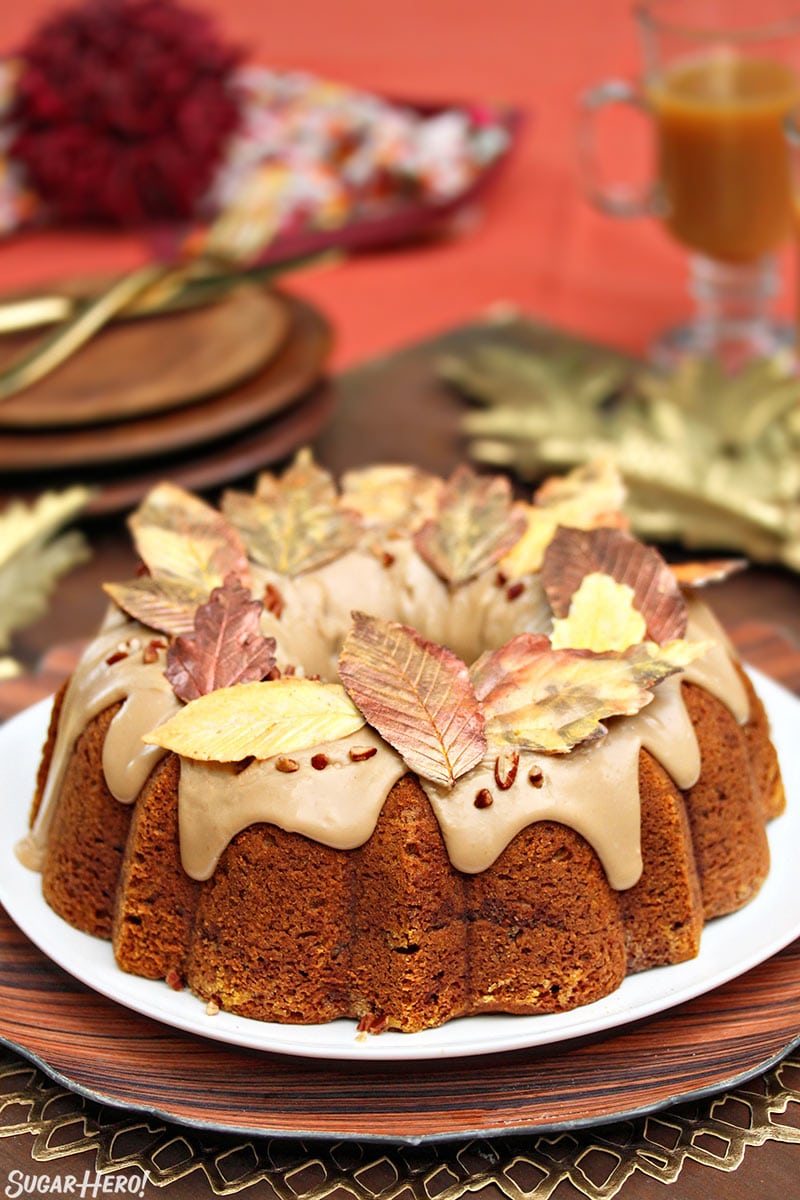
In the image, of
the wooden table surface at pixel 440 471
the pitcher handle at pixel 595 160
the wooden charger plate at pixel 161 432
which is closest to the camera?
the wooden table surface at pixel 440 471

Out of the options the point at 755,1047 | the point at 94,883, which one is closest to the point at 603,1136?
the point at 755,1047

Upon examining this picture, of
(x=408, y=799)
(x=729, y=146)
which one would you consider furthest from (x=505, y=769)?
(x=729, y=146)

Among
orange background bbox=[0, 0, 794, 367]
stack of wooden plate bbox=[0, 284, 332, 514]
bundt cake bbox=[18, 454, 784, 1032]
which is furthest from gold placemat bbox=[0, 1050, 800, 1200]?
orange background bbox=[0, 0, 794, 367]

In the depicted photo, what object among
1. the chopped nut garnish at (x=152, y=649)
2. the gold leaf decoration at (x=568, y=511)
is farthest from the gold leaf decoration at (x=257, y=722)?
the gold leaf decoration at (x=568, y=511)

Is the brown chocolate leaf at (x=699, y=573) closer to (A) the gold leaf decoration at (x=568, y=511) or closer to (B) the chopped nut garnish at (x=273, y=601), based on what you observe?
(A) the gold leaf decoration at (x=568, y=511)

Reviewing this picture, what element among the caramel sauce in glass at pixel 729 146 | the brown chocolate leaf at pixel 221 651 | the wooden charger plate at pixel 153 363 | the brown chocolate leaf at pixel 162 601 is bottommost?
the wooden charger plate at pixel 153 363

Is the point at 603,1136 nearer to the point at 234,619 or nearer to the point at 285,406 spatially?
the point at 234,619

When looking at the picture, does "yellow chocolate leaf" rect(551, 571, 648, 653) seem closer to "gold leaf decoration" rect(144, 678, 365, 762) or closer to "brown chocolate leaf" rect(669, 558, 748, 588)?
"brown chocolate leaf" rect(669, 558, 748, 588)
